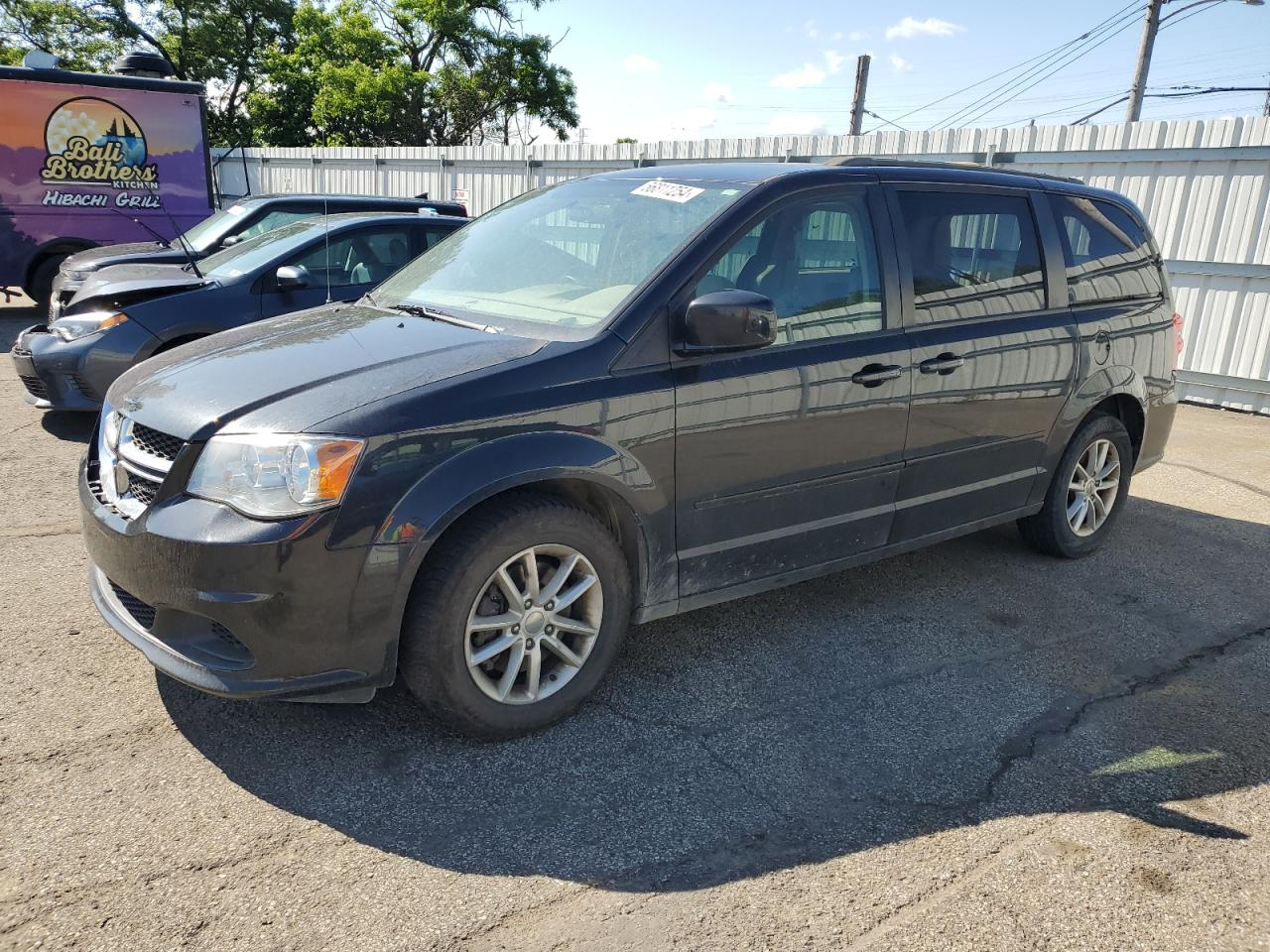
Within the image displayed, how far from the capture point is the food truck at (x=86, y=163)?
10.9 meters

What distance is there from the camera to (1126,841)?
8.93 feet

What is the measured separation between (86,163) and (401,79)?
21.5 meters

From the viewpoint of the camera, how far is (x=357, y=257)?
278 inches

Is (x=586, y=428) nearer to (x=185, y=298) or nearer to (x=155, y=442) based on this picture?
(x=155, y=442)

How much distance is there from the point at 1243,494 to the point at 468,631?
19.6ft

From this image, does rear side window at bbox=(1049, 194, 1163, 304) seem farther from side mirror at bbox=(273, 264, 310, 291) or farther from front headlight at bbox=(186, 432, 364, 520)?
side mirror at bbox=(273, 264, 310, 291)

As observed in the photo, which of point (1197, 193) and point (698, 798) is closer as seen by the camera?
point (698, 798)

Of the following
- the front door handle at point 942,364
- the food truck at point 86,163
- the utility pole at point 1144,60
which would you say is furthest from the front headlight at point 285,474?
the utility pole at point 1144,60

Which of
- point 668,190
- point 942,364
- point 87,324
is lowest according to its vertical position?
point 87,324

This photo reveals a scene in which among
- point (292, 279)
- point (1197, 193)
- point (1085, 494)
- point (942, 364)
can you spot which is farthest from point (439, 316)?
point (1197, 193)

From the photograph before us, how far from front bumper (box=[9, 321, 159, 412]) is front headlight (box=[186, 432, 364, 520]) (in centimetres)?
410

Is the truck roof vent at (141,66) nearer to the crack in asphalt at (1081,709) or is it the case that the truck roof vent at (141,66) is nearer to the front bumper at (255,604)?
the front bumper at (255,604)

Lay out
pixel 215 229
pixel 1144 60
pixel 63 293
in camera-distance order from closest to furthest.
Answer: pixel 63 293 < pixel 215 229 < pixel 1144 60

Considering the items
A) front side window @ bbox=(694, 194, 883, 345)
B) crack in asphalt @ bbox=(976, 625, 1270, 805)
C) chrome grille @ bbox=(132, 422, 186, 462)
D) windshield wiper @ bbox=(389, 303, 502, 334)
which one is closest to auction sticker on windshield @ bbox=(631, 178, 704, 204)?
front side window @ bbox=(694, 194, 883, 345)
